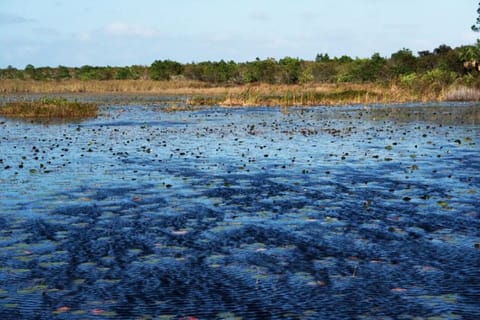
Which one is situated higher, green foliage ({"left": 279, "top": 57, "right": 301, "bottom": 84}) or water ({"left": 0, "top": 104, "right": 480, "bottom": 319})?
green foliage ({"left": 279, "top": 57, "right": 301, "bottom": 84})

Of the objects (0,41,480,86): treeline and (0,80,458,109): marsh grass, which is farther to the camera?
(0,41,480,86): treeline

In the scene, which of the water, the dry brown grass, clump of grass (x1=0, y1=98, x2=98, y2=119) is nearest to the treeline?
the dry brown grass

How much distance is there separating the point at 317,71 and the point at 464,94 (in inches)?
2247

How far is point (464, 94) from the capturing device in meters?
65.2

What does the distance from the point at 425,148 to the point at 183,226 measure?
54.9 ft

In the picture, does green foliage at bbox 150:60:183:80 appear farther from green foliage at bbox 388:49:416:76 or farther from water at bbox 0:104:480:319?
water at bbox 0:104:480:319

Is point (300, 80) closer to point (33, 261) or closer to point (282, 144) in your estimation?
point (282, 144)

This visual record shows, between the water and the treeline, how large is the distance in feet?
164

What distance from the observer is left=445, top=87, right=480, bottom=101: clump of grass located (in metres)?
65.1

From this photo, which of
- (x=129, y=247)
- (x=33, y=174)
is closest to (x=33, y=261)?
(x=129, y=247)

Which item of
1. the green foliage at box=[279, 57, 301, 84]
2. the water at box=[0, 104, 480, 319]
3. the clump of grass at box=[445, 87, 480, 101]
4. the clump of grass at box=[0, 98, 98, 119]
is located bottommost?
the water at box=[0, 104, 480, 319]

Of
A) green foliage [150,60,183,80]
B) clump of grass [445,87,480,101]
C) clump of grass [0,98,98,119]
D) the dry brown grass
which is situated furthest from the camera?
green foliage [150,60,183,80]

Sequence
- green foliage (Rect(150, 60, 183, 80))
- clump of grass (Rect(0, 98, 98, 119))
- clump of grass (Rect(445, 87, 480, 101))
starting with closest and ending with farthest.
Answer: clump of grass (Rect(0, 98, 98, 119)), clump of grass (Rect(445, 87, 480, 101)), green foliage (Rect(150, 60, 183, 80))

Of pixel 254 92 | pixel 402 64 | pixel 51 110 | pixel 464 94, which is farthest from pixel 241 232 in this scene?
pixel 402 64
